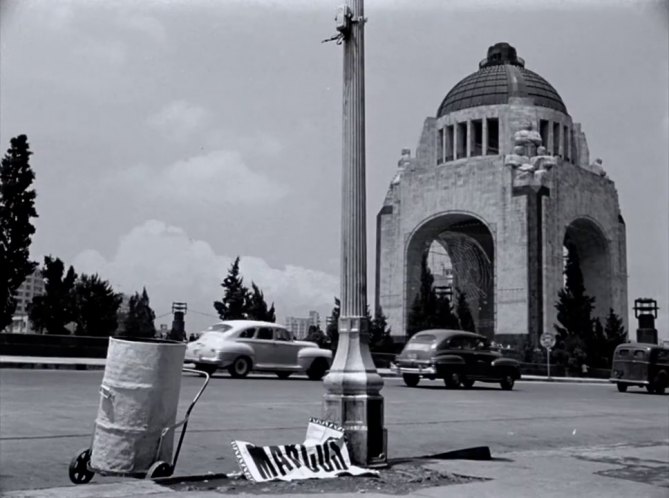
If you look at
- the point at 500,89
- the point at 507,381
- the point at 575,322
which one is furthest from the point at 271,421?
the point at 500,89

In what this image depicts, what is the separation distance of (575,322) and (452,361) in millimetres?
32022

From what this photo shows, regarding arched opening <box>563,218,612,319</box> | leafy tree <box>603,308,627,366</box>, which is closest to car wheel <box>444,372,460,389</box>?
leafy tree <box>603,308,627,366</box>

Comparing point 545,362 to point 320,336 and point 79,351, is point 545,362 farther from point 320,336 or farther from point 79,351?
point 79,351

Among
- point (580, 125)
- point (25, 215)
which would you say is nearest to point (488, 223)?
point (580, 125)

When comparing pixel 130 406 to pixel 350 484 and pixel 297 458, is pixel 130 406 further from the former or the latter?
pixel 350 484

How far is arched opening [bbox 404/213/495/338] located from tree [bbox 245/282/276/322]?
16.2m

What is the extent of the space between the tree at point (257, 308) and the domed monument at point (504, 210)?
50.2 ft

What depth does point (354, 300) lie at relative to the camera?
7.35 metres

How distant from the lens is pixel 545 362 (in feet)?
156

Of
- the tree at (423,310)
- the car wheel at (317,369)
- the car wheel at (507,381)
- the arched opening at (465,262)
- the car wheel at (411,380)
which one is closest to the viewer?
the car wheel at (411,380)

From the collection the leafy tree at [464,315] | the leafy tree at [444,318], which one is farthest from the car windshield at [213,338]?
the leafy tree at [464,315]

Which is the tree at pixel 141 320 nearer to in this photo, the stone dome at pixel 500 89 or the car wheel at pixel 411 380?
A: the car wheel at pixel 411 380

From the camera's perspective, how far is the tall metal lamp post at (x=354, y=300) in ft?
23.2

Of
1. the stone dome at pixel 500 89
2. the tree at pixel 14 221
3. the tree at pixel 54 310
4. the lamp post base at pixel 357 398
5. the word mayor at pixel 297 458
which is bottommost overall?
the word mayor at pixel 297 458
